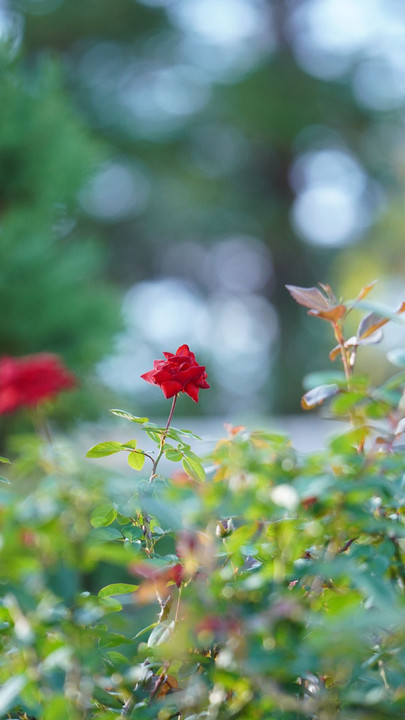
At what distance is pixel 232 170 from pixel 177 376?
7599mm

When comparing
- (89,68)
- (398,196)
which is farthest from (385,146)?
(89,68)

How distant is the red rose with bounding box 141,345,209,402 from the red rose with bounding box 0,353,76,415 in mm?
162

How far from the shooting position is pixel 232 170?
26.3ft

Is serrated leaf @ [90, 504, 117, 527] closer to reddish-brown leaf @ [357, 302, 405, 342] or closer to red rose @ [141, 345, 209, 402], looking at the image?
red rose @ [141, 345, 209, 402]

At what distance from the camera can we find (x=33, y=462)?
50 cm

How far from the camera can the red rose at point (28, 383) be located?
50 cm

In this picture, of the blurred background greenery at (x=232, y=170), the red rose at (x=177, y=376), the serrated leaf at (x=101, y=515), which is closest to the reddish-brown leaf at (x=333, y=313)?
the red rose at (x=177, y=376)

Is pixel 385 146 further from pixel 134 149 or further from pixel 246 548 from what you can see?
pixel 246 548

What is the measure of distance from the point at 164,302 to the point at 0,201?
4.92m

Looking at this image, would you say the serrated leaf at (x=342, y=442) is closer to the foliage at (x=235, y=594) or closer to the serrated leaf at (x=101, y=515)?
the foliage at (x=235, y=594)

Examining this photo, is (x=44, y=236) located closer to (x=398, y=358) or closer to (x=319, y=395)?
(x=319, y=395)

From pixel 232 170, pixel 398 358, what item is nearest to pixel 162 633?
pixel 398 358

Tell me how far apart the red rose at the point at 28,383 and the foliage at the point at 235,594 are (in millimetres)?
32

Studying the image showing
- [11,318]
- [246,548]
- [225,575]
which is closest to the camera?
[225,575]
